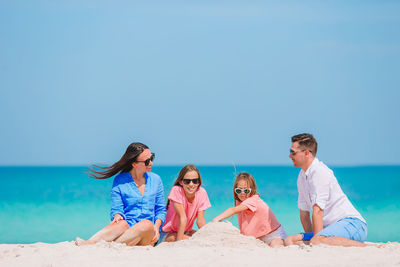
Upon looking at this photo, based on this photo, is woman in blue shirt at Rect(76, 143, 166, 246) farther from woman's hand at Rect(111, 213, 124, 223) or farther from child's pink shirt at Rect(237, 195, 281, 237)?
child's pink shirt at Rect(237, 195, 281, 237)

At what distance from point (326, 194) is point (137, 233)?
2.14 meters

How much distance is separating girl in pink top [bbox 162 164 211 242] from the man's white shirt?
1.32 meters

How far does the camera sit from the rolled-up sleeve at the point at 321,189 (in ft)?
19.2

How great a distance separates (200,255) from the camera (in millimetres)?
5293

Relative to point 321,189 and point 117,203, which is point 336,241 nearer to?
point 321,189

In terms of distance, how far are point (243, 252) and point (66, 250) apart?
182 cm

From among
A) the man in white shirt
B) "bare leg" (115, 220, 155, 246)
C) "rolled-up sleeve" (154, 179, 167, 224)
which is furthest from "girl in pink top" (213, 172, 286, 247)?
"bare leg" (115, 220, 155, 246)

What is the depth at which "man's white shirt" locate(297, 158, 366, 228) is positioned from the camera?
5883 mm

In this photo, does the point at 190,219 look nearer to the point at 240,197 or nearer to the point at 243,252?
the point at 240,197

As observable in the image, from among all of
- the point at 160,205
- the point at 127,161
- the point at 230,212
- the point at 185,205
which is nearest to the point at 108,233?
the point at 160,205

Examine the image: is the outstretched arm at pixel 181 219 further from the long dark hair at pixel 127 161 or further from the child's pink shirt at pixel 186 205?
the long dark hair at pixel 127 161

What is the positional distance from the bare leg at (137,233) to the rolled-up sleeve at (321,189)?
1.87 meters

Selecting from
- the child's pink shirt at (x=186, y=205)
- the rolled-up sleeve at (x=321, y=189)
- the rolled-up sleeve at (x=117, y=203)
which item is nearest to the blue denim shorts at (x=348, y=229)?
the rolled-up sleeve at (x=321, y=189)

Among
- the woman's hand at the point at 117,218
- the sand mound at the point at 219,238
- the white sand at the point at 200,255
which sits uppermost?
the woman's hand at the point at 117,218
